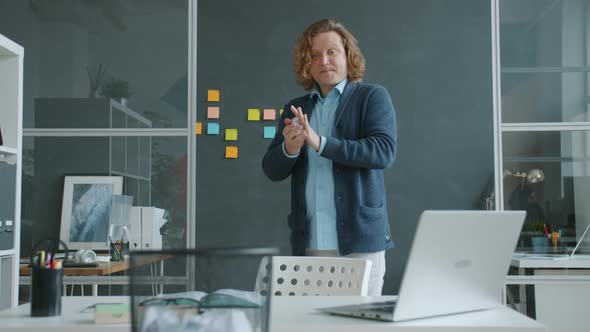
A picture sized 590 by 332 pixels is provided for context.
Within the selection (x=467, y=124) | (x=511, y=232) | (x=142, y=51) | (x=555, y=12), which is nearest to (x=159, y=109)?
(x=142, y=51)

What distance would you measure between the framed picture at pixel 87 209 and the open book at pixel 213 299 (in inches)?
167

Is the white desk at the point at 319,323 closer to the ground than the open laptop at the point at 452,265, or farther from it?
closer to the ground

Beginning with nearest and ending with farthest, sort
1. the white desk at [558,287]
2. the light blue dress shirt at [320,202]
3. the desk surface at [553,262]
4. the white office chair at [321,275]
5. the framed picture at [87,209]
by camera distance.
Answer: the white office chair at [321,275], the light blue dress shirt at [320,202], the white desk at [558,287], the desk surface at [553,262], the framed picture at [87,209]

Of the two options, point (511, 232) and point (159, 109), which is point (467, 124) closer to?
point (159, 109)

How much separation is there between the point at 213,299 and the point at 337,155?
167cm

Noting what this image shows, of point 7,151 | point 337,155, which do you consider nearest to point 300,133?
point 337,155

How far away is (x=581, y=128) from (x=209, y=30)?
2.42 meters

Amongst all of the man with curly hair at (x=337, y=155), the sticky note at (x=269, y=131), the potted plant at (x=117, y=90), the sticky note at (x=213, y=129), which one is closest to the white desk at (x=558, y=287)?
the sticky note at (x=269, y=131)

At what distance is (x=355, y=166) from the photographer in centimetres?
254

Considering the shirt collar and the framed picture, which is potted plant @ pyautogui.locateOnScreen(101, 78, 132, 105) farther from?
the shirt collar

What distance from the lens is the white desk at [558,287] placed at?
175 inches

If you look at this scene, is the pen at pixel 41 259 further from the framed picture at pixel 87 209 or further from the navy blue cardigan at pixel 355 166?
the framed picture at pixel 87 209

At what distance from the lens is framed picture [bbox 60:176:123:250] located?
16.1 ft

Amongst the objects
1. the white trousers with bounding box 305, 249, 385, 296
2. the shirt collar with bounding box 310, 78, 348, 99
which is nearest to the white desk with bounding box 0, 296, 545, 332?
the white trousers with bounding box 305, 249, 385, 296
